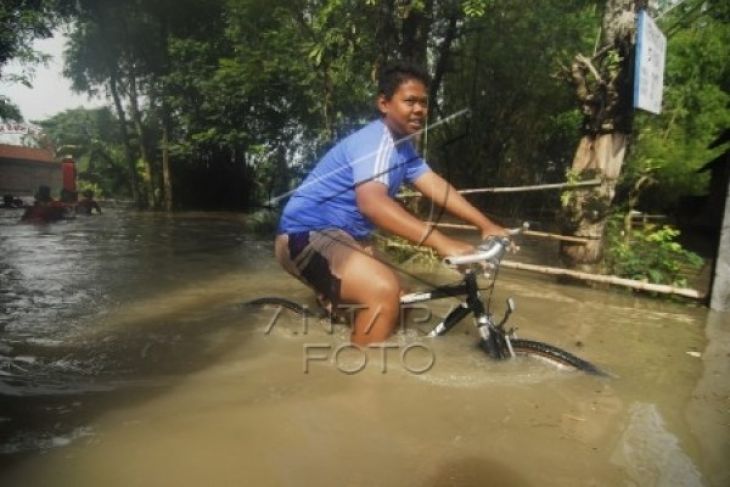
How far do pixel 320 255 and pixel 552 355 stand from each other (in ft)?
5.45

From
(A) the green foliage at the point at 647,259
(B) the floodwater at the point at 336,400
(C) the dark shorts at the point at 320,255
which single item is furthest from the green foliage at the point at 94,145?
(C) the dark shorts at the point at 320,255

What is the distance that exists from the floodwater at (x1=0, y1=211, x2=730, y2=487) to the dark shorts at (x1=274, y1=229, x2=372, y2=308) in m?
0.57

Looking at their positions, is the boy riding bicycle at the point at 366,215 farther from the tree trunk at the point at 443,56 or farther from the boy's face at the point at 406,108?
the tree trunk at the point at 443,56

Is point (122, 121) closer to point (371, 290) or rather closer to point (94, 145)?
point (94, 145)

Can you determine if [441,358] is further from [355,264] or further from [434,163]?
[434,163]

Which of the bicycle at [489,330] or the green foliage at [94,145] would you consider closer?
the bicycle at [489,330]

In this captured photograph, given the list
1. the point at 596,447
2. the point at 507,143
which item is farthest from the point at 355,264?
the point at 507,143

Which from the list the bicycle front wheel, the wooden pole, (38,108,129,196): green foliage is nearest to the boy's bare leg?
the bicycle front wheel

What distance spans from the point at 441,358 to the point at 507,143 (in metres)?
14.8

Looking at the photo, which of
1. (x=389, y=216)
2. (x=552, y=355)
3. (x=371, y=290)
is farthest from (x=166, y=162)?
(x=552, y=355)

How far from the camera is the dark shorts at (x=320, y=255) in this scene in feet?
10.7

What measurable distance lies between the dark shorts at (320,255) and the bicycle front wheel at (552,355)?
1239mm

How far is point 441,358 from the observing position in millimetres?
3723

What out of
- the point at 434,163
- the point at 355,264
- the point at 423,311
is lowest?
the point at 423,311
